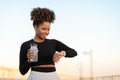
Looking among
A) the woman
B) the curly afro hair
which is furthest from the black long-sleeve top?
the curly afro hair

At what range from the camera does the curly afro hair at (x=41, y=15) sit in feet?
11.1

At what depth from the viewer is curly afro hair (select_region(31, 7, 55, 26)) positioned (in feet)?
→ 11.1

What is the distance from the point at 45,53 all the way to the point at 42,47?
8 cm

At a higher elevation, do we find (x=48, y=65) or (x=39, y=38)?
(x=39, y=38)

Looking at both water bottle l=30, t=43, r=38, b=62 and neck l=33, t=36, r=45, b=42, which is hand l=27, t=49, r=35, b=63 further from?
neck l=33, t=36, r=45, b=42

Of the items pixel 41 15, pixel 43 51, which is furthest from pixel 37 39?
pixel 41 15

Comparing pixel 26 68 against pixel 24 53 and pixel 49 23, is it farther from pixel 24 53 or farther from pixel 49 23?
pixel 49 23

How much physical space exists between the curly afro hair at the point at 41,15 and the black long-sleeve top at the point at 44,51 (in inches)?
9.0

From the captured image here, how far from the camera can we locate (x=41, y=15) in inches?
136

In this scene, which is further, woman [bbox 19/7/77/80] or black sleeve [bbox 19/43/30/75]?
black sleeve [bbox 19/43/30/75]

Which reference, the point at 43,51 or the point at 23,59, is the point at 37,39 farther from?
the point at 23,59

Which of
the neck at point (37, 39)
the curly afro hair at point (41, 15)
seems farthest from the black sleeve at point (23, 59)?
the curly afro hair at point (41, 15)

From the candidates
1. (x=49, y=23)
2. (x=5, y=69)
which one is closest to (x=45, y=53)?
(x=49, y=23)

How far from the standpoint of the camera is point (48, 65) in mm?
3303
